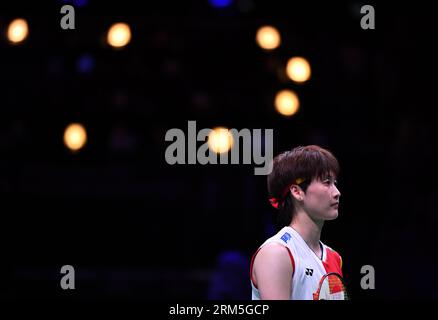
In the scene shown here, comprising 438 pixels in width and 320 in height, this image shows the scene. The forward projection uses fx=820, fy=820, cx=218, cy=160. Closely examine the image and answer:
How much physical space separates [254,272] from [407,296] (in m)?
4.54

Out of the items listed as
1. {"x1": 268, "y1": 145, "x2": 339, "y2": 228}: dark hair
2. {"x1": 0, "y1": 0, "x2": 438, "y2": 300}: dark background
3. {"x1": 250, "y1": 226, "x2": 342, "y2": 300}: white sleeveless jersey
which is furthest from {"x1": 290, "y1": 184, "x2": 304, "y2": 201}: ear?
{"x1": 0, "y1": 0, "x2": 438, "y2": 300}: dark background

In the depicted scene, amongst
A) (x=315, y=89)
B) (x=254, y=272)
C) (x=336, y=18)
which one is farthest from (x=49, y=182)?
(x=254, y=272)

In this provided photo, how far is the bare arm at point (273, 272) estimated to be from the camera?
3225 mm

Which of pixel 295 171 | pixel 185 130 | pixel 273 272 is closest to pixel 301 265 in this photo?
pixel 273 272

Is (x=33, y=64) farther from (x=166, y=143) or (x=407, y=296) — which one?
(x=407, y=296)

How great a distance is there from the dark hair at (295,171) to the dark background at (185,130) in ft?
13.1

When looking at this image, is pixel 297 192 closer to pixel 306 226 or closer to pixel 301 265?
pixel 306 226

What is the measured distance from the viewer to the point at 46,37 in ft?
28.1
